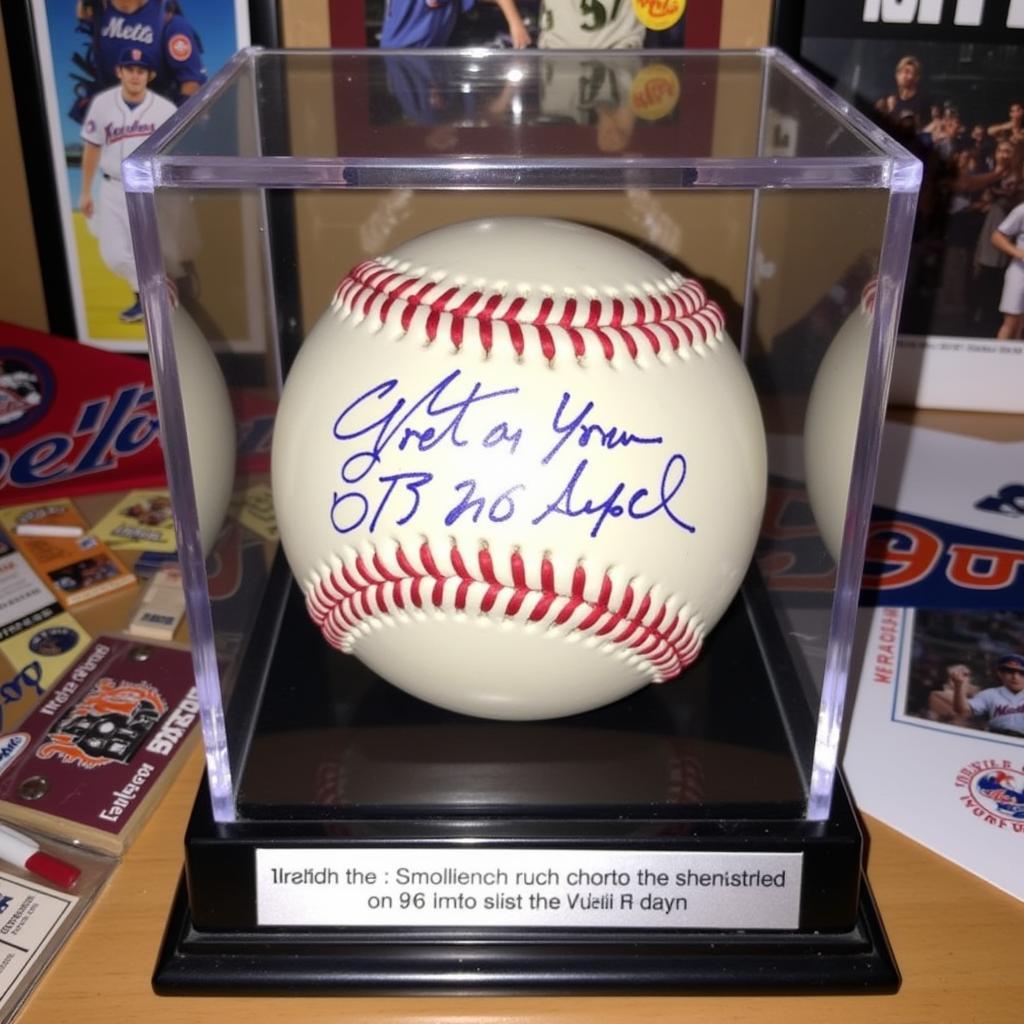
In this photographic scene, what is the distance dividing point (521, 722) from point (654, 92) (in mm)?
484

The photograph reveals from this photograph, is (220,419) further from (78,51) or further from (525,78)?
(78,51)

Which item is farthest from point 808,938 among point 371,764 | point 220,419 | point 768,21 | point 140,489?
point 768,21

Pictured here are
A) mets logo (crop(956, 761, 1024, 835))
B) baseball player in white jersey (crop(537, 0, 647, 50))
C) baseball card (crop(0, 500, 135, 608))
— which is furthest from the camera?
baseball player in white jersey (crop(537, 0, 647, 50))

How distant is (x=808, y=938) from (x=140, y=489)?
0.79 m

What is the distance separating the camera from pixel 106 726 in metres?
0.84

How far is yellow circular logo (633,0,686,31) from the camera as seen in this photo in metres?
1.13

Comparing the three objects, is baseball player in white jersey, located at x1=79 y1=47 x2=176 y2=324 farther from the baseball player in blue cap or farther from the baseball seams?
the baseball player in blue cap

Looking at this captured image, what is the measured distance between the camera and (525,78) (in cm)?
93

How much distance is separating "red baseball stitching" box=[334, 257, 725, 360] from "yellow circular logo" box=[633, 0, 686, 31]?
23.1 inches

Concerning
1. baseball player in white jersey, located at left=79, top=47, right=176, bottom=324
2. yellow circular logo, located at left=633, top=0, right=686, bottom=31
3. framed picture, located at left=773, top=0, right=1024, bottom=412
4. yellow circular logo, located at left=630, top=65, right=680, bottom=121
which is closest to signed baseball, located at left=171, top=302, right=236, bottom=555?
yellow circular logo, located at left=630, top=65, right=680, bottom=121

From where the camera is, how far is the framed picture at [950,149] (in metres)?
1.20

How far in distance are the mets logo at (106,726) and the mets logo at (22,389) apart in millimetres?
448

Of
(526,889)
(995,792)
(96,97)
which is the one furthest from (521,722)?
(96,97)
